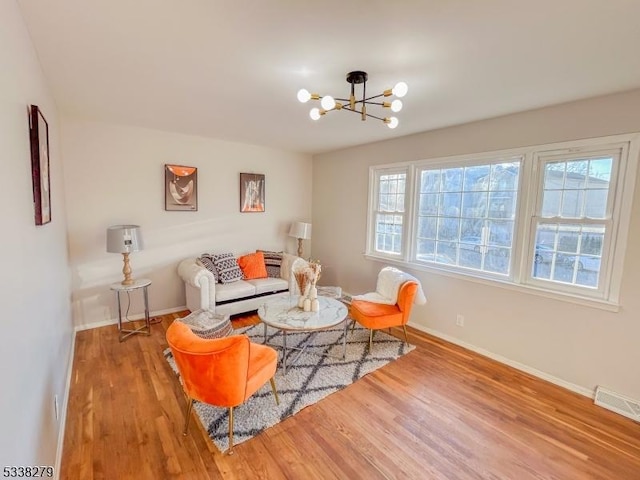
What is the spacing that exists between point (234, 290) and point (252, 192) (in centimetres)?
164

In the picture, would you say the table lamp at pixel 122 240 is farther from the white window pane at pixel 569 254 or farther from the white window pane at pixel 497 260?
the white window pane at pixel 569 254

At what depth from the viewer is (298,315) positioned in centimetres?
287

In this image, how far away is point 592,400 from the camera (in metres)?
2.47

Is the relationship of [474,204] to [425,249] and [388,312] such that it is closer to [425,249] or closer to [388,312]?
[425,249]

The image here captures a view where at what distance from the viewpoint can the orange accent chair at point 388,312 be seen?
3139 millimetres

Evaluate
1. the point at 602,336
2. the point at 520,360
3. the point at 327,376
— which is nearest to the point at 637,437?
the point at 602,336

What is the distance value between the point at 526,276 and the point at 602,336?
2.29 feet

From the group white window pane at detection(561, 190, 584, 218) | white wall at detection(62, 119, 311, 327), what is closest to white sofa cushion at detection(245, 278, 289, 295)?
white wall at detection(62, 119, 311, 327)

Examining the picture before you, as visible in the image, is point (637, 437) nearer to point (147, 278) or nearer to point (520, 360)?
point (520, 360)

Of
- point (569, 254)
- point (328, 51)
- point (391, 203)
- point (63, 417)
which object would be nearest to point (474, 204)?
point (569, 254)

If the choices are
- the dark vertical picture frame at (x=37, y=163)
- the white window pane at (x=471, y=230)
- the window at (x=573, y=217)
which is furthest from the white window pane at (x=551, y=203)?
the dark vertical picture frame at (x=37, y=163)

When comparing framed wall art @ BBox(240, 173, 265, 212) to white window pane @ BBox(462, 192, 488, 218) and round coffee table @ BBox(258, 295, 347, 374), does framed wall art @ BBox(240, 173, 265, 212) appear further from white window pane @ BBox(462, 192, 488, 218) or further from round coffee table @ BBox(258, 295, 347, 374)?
white window pane @ BBox(462, 192, 488, 218)

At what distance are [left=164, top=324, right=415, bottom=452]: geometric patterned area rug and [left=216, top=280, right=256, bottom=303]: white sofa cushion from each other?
1.45 ft

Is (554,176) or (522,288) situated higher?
(554,176)
